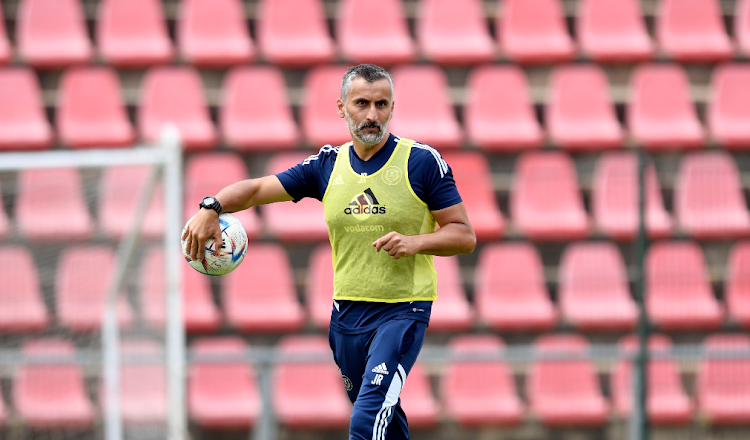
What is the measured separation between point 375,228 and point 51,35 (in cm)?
695

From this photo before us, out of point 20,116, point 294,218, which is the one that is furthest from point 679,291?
point 20,116

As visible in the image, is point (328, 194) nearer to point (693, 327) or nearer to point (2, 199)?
point (2, 199)

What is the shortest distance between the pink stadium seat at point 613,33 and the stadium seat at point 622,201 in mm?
1242

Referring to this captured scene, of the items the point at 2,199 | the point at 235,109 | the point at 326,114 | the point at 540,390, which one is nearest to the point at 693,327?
the point at 540,390

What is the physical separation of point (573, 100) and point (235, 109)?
143 inches

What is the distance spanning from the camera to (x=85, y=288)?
7422 millimetres

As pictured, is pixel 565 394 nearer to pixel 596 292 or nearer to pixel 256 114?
pixel 596 292

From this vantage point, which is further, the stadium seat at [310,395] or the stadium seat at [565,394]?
the stadium seat at [565,394]

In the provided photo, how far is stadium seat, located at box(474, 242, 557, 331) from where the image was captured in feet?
27.9

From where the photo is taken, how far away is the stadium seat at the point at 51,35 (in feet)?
31.2

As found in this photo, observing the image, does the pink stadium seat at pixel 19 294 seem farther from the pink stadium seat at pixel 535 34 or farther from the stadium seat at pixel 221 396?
the pink stadium seat at pixel 535 34

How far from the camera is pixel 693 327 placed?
8672 mm

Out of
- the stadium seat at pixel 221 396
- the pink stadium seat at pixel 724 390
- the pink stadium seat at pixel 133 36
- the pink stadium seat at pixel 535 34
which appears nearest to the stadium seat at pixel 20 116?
the pink stadium seat at pixel 133 36

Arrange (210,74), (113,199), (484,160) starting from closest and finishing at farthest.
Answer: (113,199)
(484,160)
(210,74)
